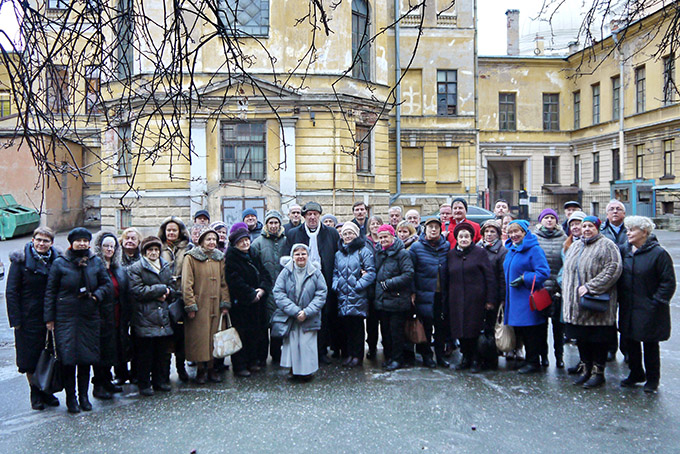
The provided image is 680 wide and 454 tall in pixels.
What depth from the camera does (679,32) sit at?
4.71m

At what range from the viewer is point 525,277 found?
22.0 ft

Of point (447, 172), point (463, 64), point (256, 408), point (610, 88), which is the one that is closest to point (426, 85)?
point (463, 64)

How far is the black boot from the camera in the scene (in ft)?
18.7

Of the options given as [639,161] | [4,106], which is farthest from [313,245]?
[4,106]

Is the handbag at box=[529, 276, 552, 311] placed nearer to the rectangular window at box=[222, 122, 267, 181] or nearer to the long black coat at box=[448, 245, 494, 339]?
the long black coat at box=[448, 245, 494, 339]

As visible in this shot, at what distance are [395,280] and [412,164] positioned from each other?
2380 centimetres

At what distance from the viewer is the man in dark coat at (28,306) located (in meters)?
5.62

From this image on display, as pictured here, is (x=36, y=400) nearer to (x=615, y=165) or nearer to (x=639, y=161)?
(x=639, y=161)

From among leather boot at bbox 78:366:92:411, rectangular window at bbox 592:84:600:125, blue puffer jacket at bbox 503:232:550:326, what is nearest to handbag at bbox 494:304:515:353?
blue puffer jacket at bbox 503:232:550:326

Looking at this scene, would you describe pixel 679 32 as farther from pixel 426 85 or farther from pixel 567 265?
pixel 426 85

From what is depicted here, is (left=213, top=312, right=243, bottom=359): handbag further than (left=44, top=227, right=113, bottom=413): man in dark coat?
Yes

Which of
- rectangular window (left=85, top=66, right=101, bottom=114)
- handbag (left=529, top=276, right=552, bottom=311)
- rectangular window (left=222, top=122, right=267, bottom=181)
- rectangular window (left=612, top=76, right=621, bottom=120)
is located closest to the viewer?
rectangular window (left=85, top=66, right=101, bottom=114)

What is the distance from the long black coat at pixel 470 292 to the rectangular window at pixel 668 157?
30444mm

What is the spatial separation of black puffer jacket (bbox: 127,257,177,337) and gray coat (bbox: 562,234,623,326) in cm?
446
